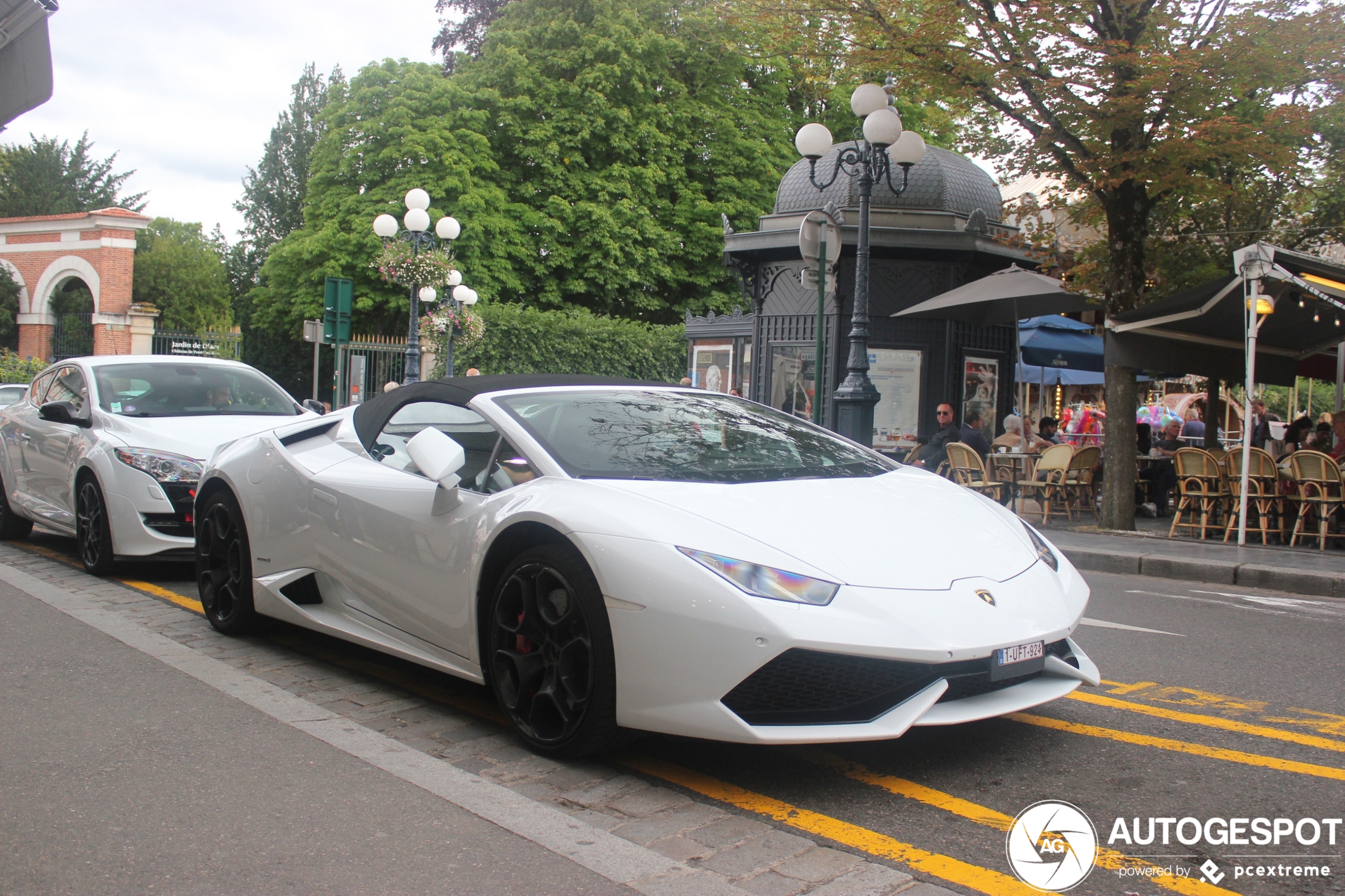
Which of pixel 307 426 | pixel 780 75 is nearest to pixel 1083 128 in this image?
pixel 307 426

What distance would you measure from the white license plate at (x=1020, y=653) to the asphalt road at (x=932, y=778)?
39cm

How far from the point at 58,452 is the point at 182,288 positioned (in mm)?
64544

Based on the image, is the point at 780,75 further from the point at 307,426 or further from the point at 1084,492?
the point at 307,426

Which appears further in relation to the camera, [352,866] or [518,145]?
[518,145]

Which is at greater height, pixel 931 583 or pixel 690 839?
pixel 931 583

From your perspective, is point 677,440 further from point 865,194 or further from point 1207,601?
point 865,194

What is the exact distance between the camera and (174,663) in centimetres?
509

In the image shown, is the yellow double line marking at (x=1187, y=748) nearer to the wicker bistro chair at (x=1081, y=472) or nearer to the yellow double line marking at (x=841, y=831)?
the yellow double line marking at (x=841, y=831)

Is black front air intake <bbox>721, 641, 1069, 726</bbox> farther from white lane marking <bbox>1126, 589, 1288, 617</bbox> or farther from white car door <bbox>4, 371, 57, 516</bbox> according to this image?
white car door <bbox>4, 371, 57, 516</bbox>

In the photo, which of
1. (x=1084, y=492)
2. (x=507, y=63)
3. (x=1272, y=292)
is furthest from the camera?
(x=507, y=63)

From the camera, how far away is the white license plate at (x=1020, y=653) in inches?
133

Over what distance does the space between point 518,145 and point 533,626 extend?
2927cm

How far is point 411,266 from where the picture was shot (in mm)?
20703

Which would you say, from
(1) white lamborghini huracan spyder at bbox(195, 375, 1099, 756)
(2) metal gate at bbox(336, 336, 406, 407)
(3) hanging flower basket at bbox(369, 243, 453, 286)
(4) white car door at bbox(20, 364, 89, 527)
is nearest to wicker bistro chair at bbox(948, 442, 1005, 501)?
(1) white lamborghini huracan spyder at bbox(195, 375, 1099, 756)
